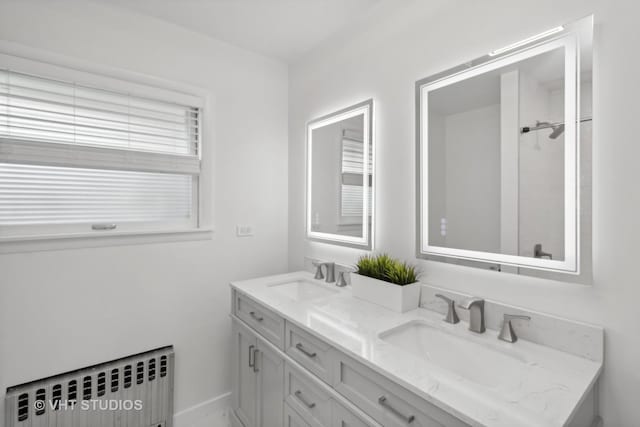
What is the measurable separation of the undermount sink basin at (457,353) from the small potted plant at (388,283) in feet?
0.43

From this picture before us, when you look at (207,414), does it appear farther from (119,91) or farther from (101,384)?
(119,91)

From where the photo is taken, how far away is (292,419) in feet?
4.38

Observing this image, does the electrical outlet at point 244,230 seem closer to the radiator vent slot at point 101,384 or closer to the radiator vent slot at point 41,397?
the radiator vent slot at point 101,384

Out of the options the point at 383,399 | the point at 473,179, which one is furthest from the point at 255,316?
the point at 473,179

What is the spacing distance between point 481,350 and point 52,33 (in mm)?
2429

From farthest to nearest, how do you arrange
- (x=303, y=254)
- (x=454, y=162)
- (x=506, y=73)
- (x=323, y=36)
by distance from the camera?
(x=303, y=254), (x=323, y=36), (x=454, y=162), (x=506, y=73)

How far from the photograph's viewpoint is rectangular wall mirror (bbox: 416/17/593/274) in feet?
3.33

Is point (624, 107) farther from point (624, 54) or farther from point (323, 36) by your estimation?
point (323, 36)

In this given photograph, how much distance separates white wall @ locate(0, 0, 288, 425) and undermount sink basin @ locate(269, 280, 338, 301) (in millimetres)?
360

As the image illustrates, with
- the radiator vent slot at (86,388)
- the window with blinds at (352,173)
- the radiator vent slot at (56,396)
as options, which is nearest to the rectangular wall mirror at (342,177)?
the window with blinds at (352,173)

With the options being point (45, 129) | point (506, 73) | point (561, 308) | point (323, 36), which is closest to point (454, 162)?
point (506, 73)

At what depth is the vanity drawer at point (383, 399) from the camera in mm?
813

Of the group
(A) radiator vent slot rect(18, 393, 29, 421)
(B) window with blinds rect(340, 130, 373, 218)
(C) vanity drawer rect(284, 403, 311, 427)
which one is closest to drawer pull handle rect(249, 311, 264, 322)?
(C) vanity drawer rect(284, 403, 311, 427)

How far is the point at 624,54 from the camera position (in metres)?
0.94
